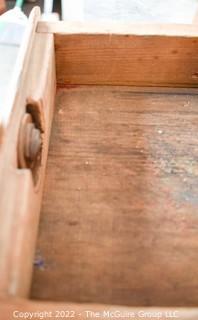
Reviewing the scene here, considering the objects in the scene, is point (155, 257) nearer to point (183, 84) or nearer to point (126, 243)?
point (126, 243)

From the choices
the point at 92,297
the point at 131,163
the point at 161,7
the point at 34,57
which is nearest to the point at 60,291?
the point at 92,297

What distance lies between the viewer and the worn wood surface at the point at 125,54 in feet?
1.87

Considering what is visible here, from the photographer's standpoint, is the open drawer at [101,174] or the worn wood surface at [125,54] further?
the worn wood surface at [125,54]

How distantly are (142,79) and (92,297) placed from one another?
400mm

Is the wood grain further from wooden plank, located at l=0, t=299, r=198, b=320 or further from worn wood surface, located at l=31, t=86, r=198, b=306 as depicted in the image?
wooden plank, located at l=0, t=299, r=198, b=320

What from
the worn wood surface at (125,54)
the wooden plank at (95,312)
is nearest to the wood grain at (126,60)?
the worn wood surface at (125,54)

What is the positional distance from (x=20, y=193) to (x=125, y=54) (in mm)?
346

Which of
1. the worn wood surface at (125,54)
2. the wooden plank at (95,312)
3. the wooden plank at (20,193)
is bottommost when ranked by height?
the wooden plank at (95,312)

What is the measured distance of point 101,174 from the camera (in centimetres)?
51

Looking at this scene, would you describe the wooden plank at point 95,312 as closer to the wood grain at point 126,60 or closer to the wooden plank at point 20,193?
the wooden plank at point 20,193

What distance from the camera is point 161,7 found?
1.36m

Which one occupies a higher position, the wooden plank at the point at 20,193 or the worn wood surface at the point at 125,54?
the worn wood surface at the point at 125,54

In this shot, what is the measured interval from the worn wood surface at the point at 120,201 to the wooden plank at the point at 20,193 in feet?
0.11

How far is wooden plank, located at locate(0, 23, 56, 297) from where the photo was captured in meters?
0.31
